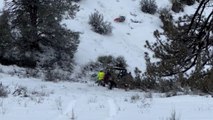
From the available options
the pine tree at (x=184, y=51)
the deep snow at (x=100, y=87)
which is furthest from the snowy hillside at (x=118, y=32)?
the pine tree at (x=184, y=51)

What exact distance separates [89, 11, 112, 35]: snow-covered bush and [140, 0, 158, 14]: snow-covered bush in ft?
15.8

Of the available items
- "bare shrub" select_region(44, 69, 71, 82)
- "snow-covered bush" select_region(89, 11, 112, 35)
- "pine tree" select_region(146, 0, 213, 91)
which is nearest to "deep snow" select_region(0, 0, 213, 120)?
"snow-covered bush" select_region(89, 11, 112, 35)

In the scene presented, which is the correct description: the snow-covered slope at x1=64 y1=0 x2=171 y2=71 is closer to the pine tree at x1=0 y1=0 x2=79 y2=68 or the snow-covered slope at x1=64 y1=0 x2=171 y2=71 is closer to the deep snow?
the deep snow

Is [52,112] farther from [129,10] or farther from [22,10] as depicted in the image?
[129,10]

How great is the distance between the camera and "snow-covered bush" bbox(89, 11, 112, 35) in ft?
106

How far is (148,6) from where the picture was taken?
119ft

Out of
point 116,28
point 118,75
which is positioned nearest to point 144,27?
point 116,28

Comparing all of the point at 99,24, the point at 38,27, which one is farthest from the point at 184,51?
the point at 99,24

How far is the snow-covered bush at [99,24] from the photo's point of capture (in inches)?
1276

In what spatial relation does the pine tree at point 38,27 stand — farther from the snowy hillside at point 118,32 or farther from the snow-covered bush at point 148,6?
the snow-covered bush at point 148,6

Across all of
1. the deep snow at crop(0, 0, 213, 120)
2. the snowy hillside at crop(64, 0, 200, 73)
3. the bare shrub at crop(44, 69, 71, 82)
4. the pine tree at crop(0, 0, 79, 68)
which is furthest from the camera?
the snowy hillside at crop(64, 0, 200, 73)

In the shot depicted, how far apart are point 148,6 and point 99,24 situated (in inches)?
224

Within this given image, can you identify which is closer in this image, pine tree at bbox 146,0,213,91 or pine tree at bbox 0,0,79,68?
pine tree at bbox 146,0,213,91

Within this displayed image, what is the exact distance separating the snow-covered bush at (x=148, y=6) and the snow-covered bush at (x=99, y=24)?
481 cm
